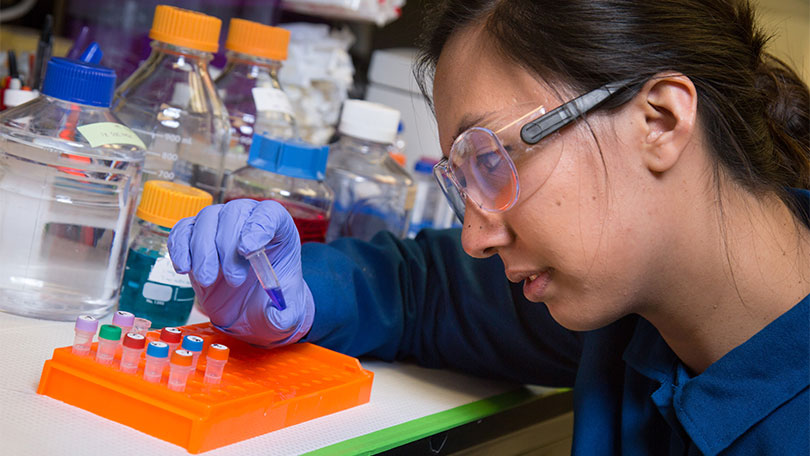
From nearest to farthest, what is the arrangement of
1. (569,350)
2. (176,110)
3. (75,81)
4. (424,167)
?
1. (75,81)
2. (569,350)
3. (176,110)
4. (424,167)

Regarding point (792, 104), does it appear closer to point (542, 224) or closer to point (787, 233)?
point (787, 233)

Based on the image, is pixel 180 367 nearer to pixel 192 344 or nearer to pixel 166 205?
pixel 192 344

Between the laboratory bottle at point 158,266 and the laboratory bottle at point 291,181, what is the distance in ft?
0.62

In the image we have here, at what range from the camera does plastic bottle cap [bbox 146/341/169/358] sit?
0.90 m

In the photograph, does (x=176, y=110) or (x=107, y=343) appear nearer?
(x=107, y=343)

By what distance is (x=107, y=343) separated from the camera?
92cm

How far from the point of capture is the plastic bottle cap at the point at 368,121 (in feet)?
5.48

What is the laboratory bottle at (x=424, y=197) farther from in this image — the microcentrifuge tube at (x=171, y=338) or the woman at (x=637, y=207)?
the microcentrifuge tube at (x=171, y=338)

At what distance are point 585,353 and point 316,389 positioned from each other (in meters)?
0.44

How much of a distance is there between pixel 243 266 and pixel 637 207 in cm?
48

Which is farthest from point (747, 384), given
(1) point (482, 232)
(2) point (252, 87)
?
(2) point (252, 87)

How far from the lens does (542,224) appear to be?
38.6 inches

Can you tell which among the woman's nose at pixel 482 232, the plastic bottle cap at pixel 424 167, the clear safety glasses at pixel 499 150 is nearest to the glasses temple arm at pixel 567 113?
the clear safety glasses at pixel 499 150

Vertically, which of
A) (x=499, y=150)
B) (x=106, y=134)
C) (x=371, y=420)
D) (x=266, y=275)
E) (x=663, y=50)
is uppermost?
(x=663, y=50)
